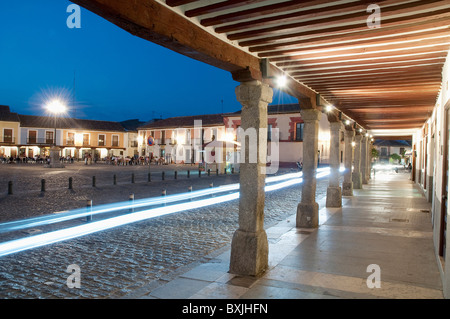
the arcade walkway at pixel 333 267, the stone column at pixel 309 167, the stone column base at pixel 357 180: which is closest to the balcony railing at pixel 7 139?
the stone column base at pixel 357 180

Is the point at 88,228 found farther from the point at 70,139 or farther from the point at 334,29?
the point at 70,139

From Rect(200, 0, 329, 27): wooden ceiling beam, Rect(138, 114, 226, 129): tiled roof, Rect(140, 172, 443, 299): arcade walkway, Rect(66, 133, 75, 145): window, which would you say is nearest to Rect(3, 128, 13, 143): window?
Rect(66, 133, 75, 145): window

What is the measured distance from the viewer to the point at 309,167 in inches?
271

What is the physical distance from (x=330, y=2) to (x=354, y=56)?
174 centimetres

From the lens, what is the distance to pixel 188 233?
20.9 feet

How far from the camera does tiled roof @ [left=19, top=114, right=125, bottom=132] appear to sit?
148 feet

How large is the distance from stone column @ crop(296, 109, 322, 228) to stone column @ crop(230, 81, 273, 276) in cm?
275

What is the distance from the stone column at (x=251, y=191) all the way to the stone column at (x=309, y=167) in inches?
108

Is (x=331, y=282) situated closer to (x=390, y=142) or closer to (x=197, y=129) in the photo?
(x=197, y=129)

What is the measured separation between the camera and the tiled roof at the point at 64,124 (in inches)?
1781

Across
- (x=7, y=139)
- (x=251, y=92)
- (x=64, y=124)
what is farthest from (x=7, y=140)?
(x=251, y=92)

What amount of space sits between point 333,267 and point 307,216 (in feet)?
8.26

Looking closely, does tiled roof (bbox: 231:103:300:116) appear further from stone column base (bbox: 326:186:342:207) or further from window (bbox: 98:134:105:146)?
stone column base (bbox: 326:186:342:207)
